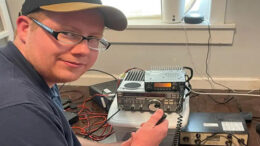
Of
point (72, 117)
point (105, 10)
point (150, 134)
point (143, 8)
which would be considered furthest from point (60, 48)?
point (143, 8)

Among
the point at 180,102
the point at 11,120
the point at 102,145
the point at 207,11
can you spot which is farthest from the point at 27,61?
the point at 207,11

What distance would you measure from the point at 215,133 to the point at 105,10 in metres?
0.66

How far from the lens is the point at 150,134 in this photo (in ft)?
2.78

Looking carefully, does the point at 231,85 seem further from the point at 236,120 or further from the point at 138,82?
the point at 138,82

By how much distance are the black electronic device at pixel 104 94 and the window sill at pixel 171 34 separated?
0.31 meters

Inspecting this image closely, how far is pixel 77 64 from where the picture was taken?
68cm

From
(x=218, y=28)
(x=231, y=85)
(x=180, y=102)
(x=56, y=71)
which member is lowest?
(x=231, y=85)

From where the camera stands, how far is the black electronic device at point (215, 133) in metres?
1.01

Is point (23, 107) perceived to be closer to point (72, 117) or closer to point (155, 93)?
point (155, 93)

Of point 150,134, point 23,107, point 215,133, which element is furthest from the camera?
point 215,133

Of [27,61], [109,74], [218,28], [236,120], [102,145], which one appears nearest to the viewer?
[27,61]

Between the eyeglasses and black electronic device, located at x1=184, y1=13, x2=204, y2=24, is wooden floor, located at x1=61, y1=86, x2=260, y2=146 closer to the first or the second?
black electronic device, located at x1=184, y1=13, x2=204, y2=24

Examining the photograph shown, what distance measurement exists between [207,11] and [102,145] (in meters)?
1.03

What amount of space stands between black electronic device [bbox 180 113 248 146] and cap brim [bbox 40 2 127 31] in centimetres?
52
